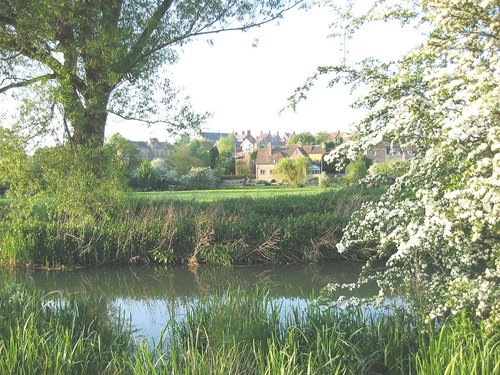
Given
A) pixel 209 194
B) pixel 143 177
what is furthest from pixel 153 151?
pixel 209 194

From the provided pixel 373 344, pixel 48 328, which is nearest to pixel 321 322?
pixel 373 344

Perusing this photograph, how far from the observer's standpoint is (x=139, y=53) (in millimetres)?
12484

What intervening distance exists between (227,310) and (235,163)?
75200mm

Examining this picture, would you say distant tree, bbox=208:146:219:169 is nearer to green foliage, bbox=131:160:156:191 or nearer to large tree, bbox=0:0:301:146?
green foliage, bbox=131:160:156:191

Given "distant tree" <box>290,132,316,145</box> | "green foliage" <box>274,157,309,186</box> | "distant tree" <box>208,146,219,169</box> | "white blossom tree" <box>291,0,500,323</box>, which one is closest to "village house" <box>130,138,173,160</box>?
"distant tree" <box>208,146,219,169</box>

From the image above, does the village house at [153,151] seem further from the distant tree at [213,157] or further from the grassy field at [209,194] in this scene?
the grassy field at [209,194]

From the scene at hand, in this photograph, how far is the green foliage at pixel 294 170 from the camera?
170ft

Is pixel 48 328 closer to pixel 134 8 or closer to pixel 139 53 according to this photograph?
pixel 139 53

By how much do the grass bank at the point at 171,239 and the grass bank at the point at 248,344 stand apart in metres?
6.06

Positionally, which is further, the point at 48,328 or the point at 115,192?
the point at 115,192

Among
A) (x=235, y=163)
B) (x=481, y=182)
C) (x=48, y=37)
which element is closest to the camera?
(x=481, y=182)

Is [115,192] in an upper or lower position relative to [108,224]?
upper

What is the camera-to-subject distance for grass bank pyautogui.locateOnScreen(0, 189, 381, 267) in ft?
38.8

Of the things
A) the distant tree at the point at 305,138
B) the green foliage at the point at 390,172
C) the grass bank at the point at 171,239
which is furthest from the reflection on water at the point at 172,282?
the distant tree at the point at 305,138
